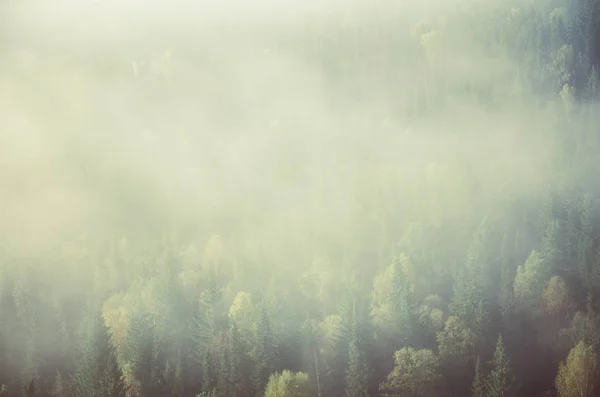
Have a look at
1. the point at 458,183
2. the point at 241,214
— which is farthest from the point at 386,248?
the point at 241,214

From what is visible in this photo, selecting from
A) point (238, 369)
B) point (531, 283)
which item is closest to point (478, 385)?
point (531, 283)

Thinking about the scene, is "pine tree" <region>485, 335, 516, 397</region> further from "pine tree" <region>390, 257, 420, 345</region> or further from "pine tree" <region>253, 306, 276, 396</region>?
"pine tree" <region>253, 306, 276, 396</region>

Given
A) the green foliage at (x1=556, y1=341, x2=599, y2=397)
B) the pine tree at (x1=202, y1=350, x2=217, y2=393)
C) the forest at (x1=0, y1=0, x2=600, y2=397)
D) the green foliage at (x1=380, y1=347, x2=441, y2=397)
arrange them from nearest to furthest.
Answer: the green foliage at (x1=556, y1=341, x2=599, y2=397) → the green foliage at (x1=380, y1=347, x2=441, y2=397) → the pine tree at (x1=202, y1=350, x2=217, y2=393) → the forest at (x1=0, y1=0, x2=600, y2=397)

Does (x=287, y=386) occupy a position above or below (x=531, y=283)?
Result: below

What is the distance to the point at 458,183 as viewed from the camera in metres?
174

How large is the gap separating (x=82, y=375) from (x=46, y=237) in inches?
4616

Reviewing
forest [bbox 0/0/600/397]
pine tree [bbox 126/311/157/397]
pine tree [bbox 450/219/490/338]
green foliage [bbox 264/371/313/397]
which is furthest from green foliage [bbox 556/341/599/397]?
pine tree [bbox 126/311/157/397]

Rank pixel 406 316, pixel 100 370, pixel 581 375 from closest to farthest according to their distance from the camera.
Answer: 1. pixel 100 370
2. pixel 581 375
3. pixel 406 316

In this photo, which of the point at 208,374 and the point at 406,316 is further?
the point at 406,316

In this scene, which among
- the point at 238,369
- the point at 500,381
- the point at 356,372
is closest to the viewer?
the point at 500,381

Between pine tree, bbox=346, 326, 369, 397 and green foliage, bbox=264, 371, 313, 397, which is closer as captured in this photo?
green foliage, bbox=264, 371, 313, 397

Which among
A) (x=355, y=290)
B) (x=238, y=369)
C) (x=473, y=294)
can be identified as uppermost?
(x=473, y=294)

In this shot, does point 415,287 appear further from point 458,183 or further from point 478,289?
point 458,183

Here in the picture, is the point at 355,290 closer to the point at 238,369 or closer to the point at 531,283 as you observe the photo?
the point at 238,369
